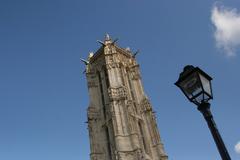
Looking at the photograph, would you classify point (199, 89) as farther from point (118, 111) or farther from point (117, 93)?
point (117, 93)

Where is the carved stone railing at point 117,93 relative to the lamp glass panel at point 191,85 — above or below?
above

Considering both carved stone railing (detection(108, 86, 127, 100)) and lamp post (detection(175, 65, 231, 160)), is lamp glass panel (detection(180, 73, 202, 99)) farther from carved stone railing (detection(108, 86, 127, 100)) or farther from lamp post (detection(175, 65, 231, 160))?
carved stone railing (detection(108, 86, 127, 100))

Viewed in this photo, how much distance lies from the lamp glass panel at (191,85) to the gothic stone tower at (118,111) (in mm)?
23944

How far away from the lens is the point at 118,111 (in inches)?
1278

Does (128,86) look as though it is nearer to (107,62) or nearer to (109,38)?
(107,62)

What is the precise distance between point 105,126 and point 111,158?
12.3 feet

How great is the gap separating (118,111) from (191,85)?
2715 centimetres

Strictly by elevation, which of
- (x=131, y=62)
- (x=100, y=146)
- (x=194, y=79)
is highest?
(x=131, y=62)

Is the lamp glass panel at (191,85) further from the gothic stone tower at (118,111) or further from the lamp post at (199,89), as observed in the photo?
the gothic stone tower at (118,111)

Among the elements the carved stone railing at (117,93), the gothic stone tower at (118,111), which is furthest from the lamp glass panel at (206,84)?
the carved stone railing at (117,93)

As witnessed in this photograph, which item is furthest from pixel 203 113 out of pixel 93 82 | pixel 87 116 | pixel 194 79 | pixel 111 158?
pixel 93 82

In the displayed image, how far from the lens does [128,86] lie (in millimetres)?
38219

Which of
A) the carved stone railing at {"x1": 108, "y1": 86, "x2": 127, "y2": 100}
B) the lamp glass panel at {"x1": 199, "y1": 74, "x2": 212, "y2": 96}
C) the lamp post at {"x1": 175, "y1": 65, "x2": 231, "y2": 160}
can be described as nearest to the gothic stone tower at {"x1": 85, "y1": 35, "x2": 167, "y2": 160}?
the carved stone railing at {"x1": 108, "y1": 86, "x2": 127, "y2": 100}

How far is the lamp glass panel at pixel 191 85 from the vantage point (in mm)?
5441
